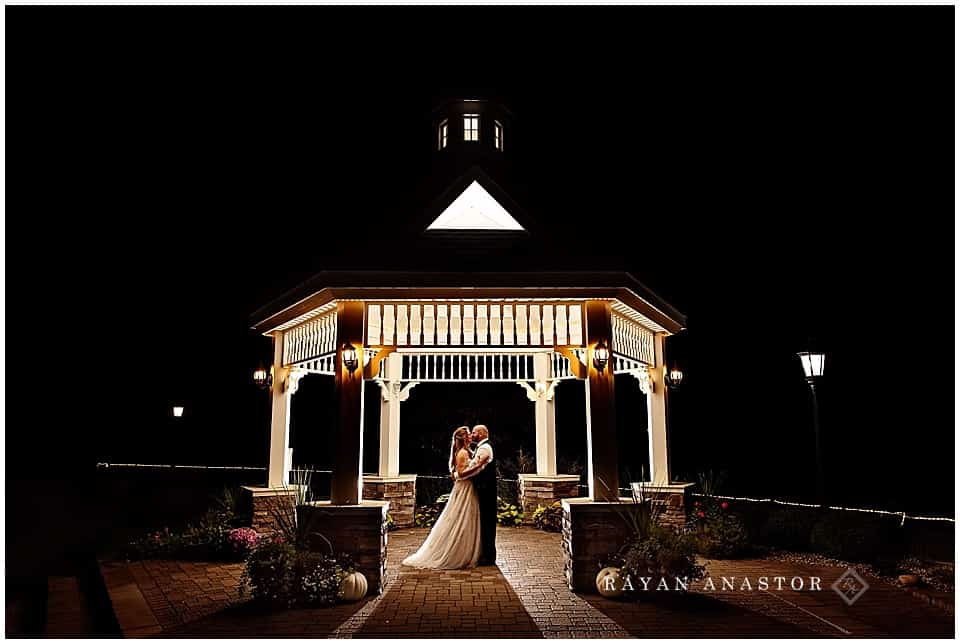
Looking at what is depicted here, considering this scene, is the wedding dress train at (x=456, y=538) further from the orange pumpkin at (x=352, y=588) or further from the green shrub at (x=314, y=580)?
the green shrub at (x=314, y=580)

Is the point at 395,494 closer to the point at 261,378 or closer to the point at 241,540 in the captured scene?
the point at 261,378

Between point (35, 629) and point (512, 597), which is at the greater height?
point (512, 597)

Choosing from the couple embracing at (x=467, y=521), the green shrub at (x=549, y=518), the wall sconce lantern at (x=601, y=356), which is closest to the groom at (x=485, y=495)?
the couple embracing at (x=467, y=521)

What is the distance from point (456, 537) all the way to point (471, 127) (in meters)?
7.16

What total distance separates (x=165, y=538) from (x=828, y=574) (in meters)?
9.51

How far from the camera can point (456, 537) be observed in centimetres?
909

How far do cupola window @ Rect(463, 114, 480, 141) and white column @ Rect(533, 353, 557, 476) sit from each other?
4.77 m

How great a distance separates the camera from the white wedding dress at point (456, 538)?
8.99 metres

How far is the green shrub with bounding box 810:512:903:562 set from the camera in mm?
9062

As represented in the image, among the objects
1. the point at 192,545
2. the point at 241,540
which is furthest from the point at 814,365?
the point at 192,545

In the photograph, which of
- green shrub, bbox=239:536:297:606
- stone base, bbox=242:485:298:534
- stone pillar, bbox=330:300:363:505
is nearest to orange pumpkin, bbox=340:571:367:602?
green shrub, bbox=239:536:297:606

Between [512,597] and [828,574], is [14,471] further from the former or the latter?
[828,574]

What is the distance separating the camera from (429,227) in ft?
29.7

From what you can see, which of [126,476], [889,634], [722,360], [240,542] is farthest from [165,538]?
[722,360]
